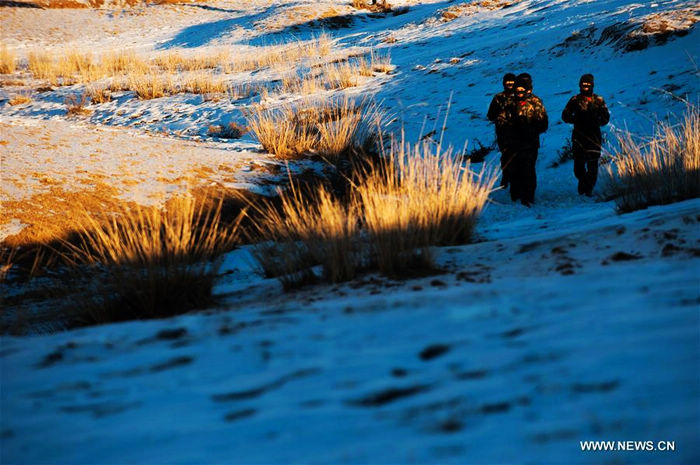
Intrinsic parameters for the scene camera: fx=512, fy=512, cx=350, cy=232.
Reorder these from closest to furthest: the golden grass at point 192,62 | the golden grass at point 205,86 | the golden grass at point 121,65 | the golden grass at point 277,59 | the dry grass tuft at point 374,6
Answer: the golden grass at point 205,86 < the golden grass at point 277,59 < the golden grass at point 121,65 < the golden grass at point 192,62 < the dry grass tuft at point 374,6

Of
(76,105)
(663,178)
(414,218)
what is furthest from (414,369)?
(76,105)

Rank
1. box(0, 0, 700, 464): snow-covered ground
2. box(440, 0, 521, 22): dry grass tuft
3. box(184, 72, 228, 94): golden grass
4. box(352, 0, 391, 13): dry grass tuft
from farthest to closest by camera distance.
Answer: box(352, 0, 391, 13): dry grass tuft
box(440, 0, 521, 22): dry grass tuft
box(184, 72, 228, 94): golden grass
box(0, 0, 700, 464): snow-covered ground

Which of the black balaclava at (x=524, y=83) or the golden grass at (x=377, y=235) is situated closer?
the golden grass at (x=377, y=235)

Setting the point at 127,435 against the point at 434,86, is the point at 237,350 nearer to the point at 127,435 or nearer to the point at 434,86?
the point at 127,435

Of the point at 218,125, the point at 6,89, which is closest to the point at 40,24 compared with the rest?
the point at 6,89

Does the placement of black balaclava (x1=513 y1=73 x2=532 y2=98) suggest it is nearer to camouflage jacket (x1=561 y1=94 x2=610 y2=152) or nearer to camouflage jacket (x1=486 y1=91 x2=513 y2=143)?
camouflage jacket (x1=486 y1=91 x2=513 y2=143)

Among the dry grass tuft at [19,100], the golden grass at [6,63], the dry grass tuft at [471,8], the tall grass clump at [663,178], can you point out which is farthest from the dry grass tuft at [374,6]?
the tall grass clump at [663,178]

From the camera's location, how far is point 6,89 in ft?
42.0

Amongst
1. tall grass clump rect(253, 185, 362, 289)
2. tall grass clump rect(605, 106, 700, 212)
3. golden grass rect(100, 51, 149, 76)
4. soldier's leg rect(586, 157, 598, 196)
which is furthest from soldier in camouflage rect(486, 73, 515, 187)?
golden grass rect(100, 51, 149, 76)

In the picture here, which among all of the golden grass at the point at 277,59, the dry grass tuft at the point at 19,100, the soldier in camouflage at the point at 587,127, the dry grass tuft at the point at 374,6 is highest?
the dry grass tuft at the point at 374,6

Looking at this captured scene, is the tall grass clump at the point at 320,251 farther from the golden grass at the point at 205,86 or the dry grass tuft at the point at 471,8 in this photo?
the dry grass tuft at the point at 471,8

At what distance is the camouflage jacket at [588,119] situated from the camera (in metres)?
5.62

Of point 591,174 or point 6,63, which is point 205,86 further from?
point 591,174

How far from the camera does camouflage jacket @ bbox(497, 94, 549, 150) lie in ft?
18.4
